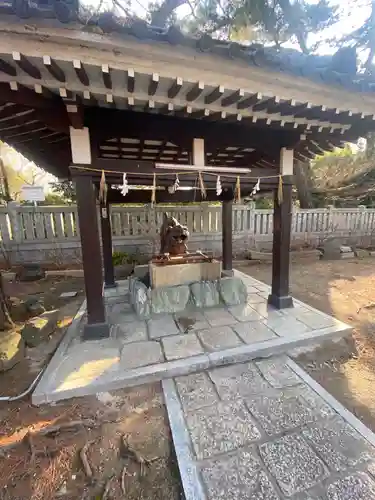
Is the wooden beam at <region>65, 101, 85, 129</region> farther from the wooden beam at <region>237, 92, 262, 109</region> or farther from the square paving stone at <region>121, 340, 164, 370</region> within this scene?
the square paving stone at <region>121, 340, 164, 370</region>

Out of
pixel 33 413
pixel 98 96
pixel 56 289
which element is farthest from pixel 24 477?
pixel 56 289

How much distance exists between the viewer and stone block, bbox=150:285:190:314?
3.96m

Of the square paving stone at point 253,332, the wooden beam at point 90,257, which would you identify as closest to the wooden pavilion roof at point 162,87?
the wooden beam at point 90,257

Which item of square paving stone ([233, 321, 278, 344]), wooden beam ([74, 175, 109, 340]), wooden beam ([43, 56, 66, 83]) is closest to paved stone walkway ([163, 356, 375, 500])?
square paving stone ([233, 321, 278, 344])

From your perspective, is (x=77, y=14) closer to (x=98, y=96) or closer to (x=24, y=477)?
(x=98, y=96)

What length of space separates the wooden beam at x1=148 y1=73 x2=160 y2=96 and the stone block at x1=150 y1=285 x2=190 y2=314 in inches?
110

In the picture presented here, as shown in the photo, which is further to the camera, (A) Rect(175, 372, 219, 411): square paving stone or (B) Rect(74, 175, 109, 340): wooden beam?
(B) Rect(74, 175, 109, 340): wooden beam

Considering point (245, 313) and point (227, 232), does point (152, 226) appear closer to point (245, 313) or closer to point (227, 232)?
point (227, 232)

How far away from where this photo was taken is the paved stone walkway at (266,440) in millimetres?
1502

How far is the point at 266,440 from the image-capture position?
183cm

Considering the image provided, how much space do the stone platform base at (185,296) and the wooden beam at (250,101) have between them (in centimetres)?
272

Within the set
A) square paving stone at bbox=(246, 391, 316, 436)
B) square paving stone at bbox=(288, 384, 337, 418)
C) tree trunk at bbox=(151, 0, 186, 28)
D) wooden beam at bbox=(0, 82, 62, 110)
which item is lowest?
square paving stone at bbox=(288, 384, 337, 418)

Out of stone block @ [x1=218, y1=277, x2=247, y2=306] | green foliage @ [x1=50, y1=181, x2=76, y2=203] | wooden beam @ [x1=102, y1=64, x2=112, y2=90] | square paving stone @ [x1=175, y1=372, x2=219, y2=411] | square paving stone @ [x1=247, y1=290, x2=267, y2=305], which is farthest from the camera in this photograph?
green foliage @ [x1=50, y1=181, x2=76, y2=203]

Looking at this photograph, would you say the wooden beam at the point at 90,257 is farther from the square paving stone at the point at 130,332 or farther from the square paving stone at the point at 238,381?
the square paving stone at the point at 238,381
